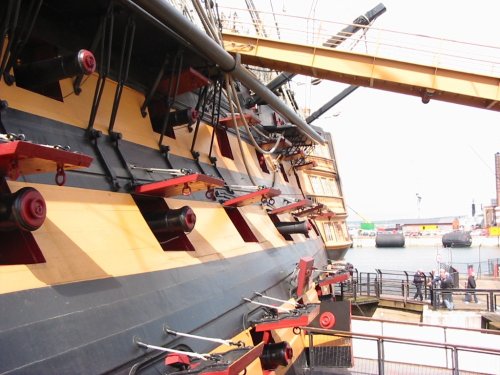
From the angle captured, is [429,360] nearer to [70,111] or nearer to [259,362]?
[259,362]

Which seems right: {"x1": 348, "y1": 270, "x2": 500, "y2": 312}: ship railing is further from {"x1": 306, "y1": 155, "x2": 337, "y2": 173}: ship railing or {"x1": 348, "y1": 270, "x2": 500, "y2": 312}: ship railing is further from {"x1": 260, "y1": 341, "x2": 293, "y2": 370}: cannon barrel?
{"x1": 260, "y1": 341, "x2": 293, "y2": 370}: cannon barrel

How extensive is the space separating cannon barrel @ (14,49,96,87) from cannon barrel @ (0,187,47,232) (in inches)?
69.4

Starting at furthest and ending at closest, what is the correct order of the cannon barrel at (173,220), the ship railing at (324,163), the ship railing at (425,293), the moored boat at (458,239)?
1. the moored boat at (458,239)
2. the ship railing at (324,163)
3. the ship railing at (425,293)
4. the cannon barrel at (173,220)

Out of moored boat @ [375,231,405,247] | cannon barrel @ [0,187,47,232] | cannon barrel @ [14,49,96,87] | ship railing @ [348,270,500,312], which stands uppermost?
cannon barrel @ [14,49,96,87]

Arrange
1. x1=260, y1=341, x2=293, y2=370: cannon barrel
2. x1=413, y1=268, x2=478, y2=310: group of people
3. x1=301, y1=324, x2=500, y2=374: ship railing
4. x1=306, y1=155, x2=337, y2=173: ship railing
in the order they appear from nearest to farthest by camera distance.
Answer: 1. x1=260, y1=341, x2=293, y2=370: cannon barrel
2. x1=301, y1=324, x2=500, y2=374: ship railing
3. x1=413, y1=268, x2=478, y2=310: group of people
4. x1=306, y1=155, x2=337, y2=173: ship railing

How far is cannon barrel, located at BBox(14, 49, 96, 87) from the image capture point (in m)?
4.47

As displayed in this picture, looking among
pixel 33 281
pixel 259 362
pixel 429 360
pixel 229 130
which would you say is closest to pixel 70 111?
pixel 33 281

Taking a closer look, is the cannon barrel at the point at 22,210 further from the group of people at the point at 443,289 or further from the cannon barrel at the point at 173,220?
the group of people at the point at 443,289

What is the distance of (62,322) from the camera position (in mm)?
3324

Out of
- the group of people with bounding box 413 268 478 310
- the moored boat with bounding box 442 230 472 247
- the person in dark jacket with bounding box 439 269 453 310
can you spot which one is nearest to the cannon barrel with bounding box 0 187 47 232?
the group of people with bounding box 413 268 478 310

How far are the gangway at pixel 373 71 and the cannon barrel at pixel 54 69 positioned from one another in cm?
614

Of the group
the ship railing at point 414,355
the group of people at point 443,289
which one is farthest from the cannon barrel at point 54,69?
the group of people at point 443,289

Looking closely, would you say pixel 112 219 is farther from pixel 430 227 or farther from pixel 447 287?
pixel 430 227

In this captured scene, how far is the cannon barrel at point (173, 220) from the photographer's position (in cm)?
539
